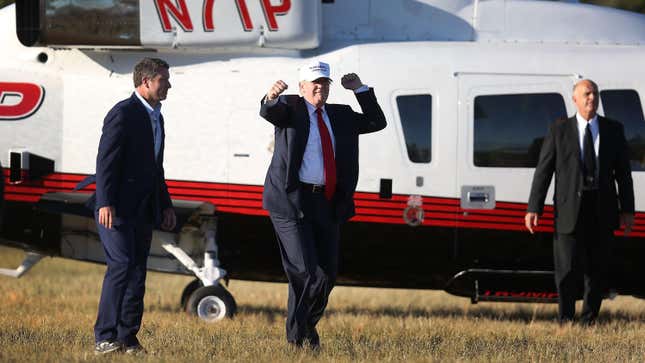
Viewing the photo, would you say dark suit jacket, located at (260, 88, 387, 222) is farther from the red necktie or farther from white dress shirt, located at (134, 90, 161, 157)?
white dress shirt, located at (134, 90, 161, 157)

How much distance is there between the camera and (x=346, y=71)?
9953mm

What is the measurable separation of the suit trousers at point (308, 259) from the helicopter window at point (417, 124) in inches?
90.9

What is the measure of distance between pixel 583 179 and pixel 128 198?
12.1ft

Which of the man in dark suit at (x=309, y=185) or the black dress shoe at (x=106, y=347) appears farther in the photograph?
the man in dark suit at (x=309, y=185)

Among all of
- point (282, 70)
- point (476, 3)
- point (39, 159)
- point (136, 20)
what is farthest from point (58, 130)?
point (476, 3)

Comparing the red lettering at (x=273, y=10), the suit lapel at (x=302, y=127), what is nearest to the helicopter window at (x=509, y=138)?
the red lettering at (x=273, y=10)

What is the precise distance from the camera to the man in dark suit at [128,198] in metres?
7.23

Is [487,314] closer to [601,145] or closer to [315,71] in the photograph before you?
[601,145]

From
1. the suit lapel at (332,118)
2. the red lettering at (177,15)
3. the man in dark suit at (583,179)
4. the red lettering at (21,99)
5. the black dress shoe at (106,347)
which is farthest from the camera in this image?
the red lettering at (21,99)

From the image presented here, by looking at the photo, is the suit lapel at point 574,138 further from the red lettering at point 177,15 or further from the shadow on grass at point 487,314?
the red lettering at point 177,15

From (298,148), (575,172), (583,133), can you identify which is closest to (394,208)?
(575,172)

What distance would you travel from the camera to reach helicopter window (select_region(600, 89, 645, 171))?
9812mm

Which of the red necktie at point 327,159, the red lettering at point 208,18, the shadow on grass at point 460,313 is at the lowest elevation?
the shadow on grass at point 460,313

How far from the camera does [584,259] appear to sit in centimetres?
942
